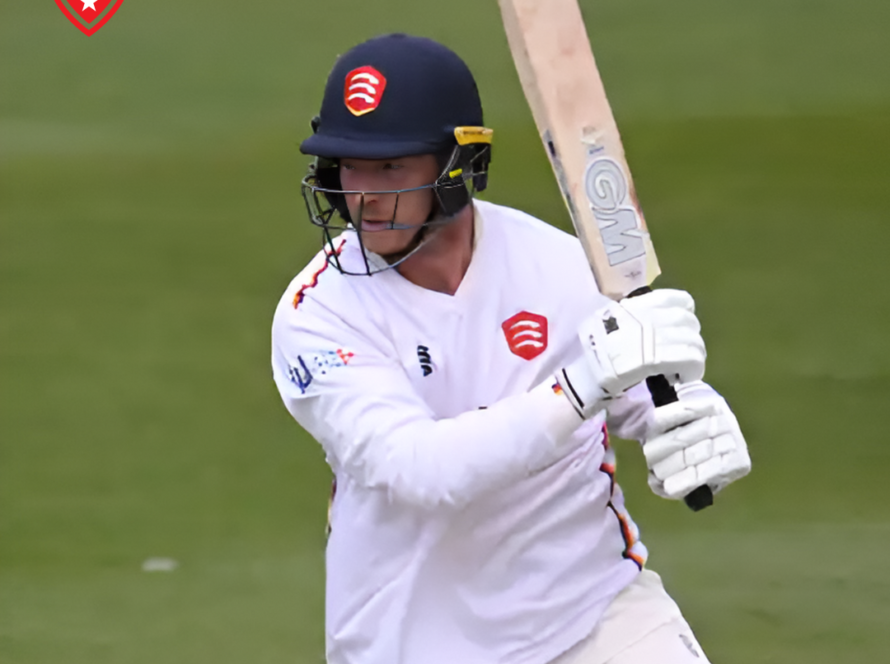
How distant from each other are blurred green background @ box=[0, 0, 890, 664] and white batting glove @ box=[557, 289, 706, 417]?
5.73ft

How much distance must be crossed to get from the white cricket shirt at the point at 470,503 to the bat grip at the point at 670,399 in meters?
0.15

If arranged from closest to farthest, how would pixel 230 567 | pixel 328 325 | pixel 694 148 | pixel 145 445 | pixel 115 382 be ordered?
pixel 328 325 < pixel 230 567 < pixel 145 445 < pixel 115 382 < pixel 694 148

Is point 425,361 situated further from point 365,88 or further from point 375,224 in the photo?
point 365,88

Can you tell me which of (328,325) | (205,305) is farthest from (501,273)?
(205,305)

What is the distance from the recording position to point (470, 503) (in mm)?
2021

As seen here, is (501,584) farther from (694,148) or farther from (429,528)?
(694,148)

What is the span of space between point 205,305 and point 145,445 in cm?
97


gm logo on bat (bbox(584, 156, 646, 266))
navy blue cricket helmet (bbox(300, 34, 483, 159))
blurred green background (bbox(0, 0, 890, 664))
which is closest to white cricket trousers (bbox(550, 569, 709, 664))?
gm logo on bat (bbox(584, 156, 646, 266))

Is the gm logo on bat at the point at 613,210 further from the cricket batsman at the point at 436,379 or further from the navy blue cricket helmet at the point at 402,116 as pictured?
the navy blue cricket helmet at the point at 402,116

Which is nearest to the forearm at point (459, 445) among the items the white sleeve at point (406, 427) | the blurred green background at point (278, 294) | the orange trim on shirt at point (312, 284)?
the white sleeve at point (406, 427)

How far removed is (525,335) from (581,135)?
0.34m

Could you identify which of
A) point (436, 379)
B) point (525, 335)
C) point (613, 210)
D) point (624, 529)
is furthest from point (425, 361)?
point (624, 529)

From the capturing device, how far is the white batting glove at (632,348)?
6.19ft

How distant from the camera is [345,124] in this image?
2.15 metres
